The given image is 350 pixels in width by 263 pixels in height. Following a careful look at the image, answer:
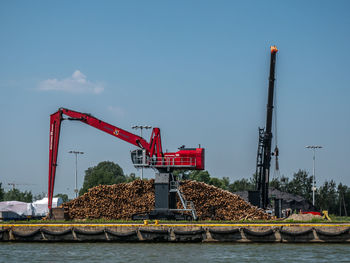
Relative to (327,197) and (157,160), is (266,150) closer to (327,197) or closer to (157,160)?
(157,160)

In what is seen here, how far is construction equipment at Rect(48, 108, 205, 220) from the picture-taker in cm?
3688

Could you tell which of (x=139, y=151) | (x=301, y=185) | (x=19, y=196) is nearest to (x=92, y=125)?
(x=139, y=151)

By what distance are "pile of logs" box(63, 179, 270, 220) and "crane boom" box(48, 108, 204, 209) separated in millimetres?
3406

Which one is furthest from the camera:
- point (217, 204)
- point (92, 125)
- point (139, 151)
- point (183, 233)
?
point (217, 204)

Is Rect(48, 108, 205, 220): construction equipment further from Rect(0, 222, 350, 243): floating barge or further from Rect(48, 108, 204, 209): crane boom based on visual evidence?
Rect(0, 222, 350, 243): floating barge

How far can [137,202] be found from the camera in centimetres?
4125

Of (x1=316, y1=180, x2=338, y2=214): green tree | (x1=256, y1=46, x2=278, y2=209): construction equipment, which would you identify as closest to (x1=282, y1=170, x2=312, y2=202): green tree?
(x1=316, y1=180, x2=338, y2=214): green tree

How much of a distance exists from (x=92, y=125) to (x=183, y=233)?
502 inches

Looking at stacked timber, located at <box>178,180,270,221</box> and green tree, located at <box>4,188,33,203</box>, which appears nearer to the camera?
stacked timber, located at <box>178,180,270,221</box>

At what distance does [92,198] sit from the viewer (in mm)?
41750

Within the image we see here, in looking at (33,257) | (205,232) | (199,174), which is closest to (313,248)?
(205,232)

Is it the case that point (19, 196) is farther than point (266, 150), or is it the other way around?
point (19, 196)

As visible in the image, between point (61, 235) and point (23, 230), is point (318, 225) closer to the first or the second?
point (61, 235)

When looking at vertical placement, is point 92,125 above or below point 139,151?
above
